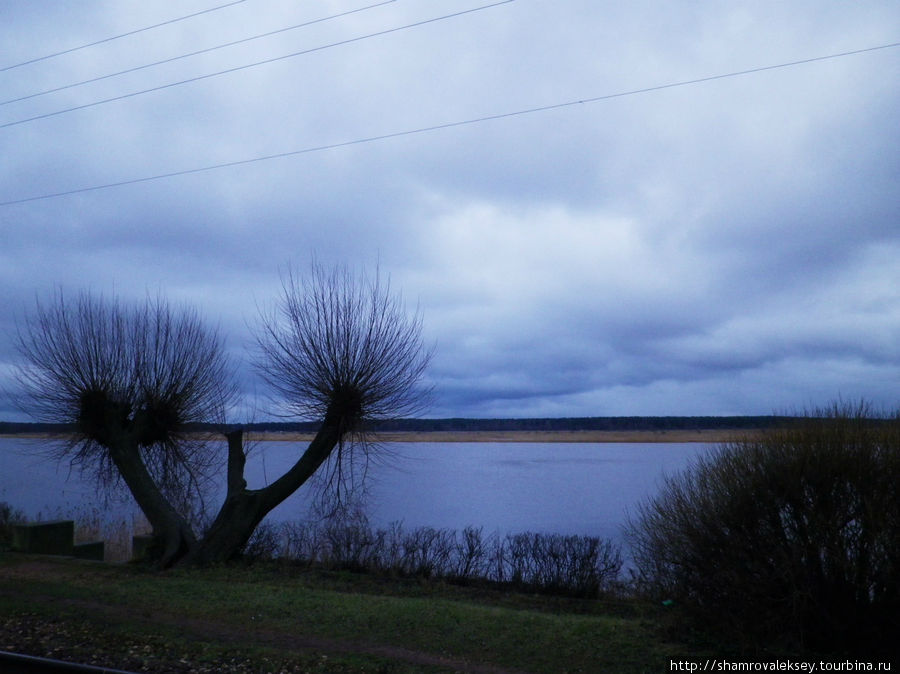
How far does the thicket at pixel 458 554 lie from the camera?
14227mm

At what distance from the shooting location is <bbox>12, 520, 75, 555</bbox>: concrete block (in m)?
17.4

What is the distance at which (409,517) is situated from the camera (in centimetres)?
2769

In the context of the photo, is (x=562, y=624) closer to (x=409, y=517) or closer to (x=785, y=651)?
(x=785, y=651)

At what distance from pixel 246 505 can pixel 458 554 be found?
14.7ft

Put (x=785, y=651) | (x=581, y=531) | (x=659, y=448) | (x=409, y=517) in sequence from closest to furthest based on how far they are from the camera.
→ (x=785, y=651) < (x=581, y=531) < (x=409, y=517) < (x=659, y=448)

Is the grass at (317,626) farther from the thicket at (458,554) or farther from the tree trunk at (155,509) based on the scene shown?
the tree trunk at (155,509)

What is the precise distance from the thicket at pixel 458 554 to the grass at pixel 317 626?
3.02 ft

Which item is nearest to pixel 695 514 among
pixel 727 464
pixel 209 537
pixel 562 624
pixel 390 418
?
pixel 727 464

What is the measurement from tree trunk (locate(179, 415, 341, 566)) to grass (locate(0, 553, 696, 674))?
1679mm

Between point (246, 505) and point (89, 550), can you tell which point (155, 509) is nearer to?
point (246, 505)

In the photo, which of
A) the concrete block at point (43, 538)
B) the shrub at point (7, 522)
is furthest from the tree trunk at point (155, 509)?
the shrub at point (7, 522)

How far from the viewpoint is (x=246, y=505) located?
52.6ft

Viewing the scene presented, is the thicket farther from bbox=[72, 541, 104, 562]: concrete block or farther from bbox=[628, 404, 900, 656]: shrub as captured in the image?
bbox=[628, 404, 900, 656]: shrub

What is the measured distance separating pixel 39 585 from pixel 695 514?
1077cm
